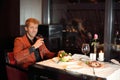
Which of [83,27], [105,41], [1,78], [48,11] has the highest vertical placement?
[48,11]

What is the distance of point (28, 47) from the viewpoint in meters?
2.41

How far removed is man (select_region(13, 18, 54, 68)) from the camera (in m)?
2.29

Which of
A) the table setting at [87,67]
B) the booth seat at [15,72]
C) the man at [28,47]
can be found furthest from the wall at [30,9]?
the table setting at [87,67]

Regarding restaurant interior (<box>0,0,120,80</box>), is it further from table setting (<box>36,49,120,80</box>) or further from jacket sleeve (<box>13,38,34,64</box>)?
table setting (<box>36,49,120,80</box>)

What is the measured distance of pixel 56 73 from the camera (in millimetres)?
1872

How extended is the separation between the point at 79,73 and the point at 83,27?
1.23 meters

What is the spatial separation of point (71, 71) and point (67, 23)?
52.8 inches

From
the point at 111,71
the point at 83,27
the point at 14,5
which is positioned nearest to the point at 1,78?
the point at 14,5

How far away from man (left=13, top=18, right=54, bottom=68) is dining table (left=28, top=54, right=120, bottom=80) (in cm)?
29

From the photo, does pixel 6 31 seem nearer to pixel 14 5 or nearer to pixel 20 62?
pixel 14 5

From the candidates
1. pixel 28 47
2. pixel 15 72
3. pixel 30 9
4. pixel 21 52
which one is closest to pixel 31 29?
pixel 28 47

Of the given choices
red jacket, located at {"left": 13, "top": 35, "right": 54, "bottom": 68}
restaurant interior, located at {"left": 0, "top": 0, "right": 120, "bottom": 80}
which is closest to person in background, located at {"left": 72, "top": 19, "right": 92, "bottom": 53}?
restaurant interior, located at {"left": 0, "top": 0, "right": 120, "bottom": 80}

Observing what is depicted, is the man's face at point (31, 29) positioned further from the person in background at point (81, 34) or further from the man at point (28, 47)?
the person in background at point (81, 34)

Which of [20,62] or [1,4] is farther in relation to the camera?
[1,4]
